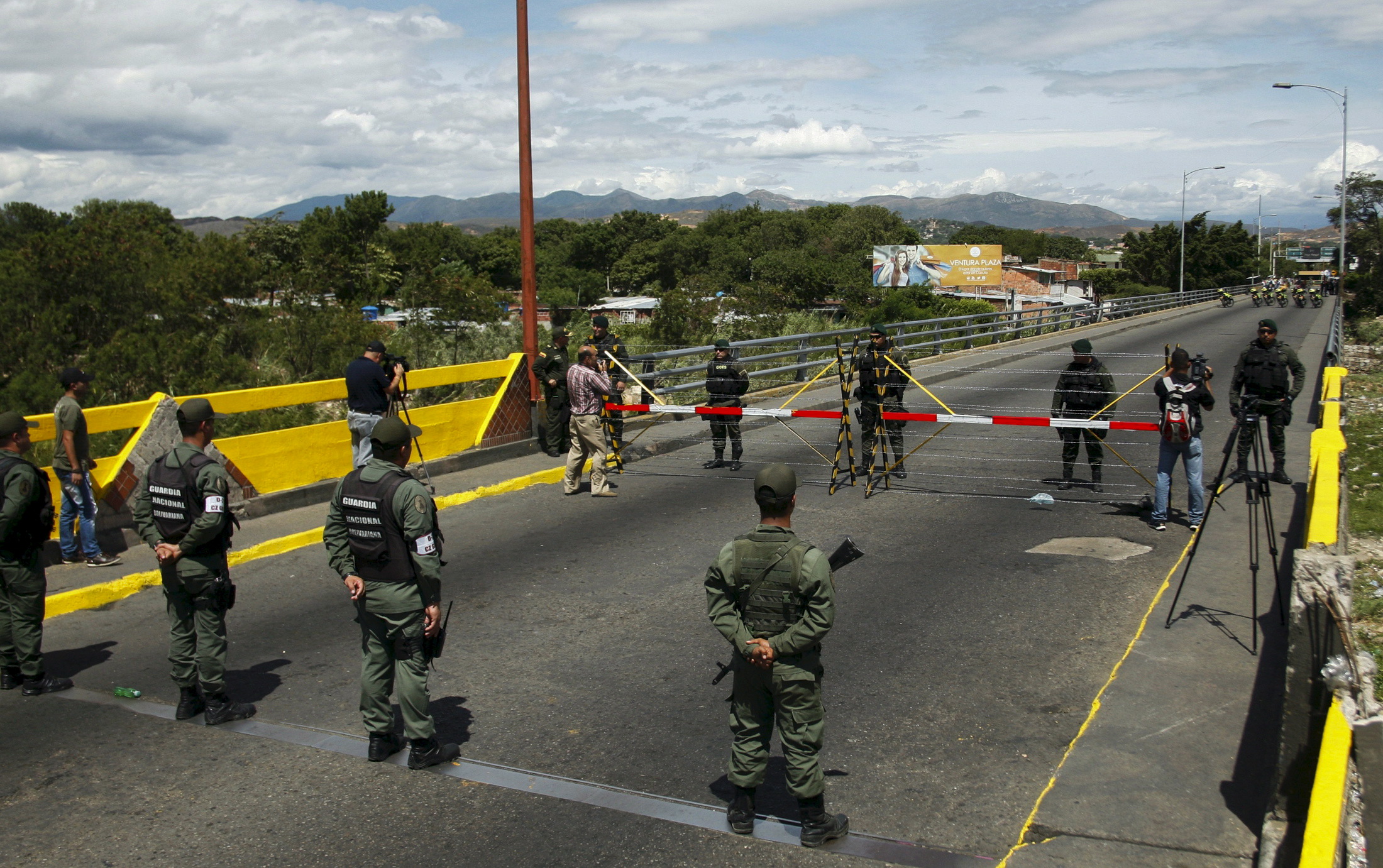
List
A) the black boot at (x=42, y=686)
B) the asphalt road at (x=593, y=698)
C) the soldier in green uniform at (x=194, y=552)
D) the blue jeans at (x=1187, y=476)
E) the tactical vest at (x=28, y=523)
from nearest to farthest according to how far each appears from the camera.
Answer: the asphalt road at (x=593, y=698), the soldier in green uniform at (x=194, y=552), the tactical vest at (x=28, y=523), the black boot at (x=42, y=686), the blue jeans at (x=1187, y=476)

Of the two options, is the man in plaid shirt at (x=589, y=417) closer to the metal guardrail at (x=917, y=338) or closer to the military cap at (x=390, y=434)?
the metal guardrail at (x=917, y=338)

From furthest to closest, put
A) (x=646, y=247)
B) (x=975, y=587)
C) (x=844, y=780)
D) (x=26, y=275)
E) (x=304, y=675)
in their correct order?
(x=646, y=247) < (x=26, y=275) < (x=975, y=587) < (x=304, y=675) < (x=844, y=780)

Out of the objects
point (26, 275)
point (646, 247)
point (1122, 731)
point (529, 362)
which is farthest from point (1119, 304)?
point (646, 247)

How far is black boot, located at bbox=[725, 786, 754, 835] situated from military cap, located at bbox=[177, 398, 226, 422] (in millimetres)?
3442

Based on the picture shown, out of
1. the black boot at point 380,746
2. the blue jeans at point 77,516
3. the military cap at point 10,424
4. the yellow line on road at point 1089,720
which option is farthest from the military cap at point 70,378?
the yellow line on road at point 1089,720

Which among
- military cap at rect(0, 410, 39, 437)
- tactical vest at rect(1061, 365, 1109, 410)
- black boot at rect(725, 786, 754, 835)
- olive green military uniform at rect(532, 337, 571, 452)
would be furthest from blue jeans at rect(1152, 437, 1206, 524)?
military cap at rect(0, 410, 39, 437)

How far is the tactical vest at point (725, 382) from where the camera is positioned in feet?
43.1

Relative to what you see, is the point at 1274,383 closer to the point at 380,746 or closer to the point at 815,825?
the point at 815,825

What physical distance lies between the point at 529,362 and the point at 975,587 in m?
8.22

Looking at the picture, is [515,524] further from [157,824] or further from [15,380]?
[15,380]

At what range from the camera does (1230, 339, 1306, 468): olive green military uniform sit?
1114 cm

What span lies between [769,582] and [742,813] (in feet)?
3.41

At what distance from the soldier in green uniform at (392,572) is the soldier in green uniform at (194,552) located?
0.97 metres

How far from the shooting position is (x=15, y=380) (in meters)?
19.2
